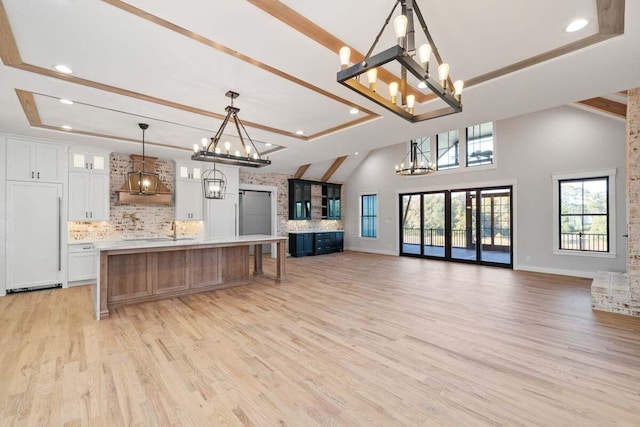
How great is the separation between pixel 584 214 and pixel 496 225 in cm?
175

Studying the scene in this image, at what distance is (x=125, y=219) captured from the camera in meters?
6.48

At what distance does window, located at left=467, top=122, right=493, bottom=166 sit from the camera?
764 cm

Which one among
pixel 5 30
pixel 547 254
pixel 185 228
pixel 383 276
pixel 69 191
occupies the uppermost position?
pixel 5 30

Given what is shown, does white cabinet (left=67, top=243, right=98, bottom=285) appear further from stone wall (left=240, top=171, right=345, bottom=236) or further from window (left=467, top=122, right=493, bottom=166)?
window (left=467, top=122, right=493, bottom=166)

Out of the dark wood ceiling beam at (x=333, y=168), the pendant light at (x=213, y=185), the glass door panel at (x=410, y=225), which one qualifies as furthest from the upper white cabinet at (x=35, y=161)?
the glass door panel at (x=410, y=225)

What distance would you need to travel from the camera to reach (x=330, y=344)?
2994 mm

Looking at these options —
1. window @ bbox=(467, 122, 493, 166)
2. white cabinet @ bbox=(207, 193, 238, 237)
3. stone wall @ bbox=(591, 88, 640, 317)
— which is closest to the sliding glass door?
window @ bbox=(467, 122, 493, 166)

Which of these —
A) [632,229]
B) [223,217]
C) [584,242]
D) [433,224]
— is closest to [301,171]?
[223,217]

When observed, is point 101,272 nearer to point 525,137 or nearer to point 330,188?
point 330,188

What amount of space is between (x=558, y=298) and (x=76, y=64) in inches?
280

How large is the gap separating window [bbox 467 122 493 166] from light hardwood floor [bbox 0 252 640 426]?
13.9ft

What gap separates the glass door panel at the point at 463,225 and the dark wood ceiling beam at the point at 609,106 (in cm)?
313

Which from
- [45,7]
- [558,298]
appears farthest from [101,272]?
[558,298]

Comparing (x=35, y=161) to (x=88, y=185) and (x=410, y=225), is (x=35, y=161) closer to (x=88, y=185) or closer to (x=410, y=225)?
(x=88, y=185)
